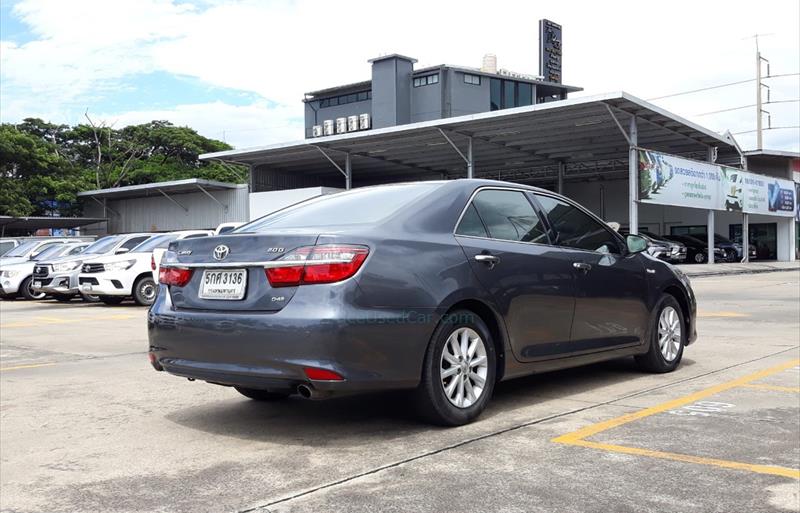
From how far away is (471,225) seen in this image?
4945mm

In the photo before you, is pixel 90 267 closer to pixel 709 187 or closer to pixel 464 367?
pixel 464 367

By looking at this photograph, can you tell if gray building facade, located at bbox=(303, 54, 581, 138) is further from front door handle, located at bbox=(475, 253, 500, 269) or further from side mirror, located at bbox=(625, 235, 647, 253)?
front door handle, located at bbox=(475, 253, 500, 269)

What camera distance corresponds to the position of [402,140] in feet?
126

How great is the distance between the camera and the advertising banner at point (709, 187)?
100ft

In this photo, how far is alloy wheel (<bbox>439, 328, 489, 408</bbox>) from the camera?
4.54 m

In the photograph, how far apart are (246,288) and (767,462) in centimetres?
287

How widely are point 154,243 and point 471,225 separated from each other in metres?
13.0

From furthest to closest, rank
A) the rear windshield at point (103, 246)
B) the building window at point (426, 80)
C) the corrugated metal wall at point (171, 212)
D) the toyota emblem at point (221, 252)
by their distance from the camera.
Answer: the building window at point (426, 80), the corrugated metal wall at point (171, 212), the rear windshield at point (103, 246), the toyota emblem at point (221, 252)

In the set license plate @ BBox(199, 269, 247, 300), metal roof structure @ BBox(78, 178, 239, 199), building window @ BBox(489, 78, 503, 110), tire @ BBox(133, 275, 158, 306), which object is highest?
building window @ BBox(489, 78, 503, 110)

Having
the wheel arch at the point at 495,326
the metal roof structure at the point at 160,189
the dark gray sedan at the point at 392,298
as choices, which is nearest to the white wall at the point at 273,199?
the metal roof structure at the point at 160,189

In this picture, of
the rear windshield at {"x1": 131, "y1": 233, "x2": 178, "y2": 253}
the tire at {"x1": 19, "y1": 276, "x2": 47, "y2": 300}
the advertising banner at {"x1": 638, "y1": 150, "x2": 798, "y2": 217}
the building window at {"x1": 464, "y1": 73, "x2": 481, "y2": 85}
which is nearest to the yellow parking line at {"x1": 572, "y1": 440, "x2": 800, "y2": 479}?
the rear windshield at {"x1": 131, "y1": 233, "x2": 178, "y2": 253}

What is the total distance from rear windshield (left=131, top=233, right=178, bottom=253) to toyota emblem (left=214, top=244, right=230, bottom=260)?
12.1 meters

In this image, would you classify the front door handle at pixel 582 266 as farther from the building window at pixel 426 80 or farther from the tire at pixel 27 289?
the building window at pixel 426 80

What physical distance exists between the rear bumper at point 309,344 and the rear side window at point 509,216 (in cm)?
102
